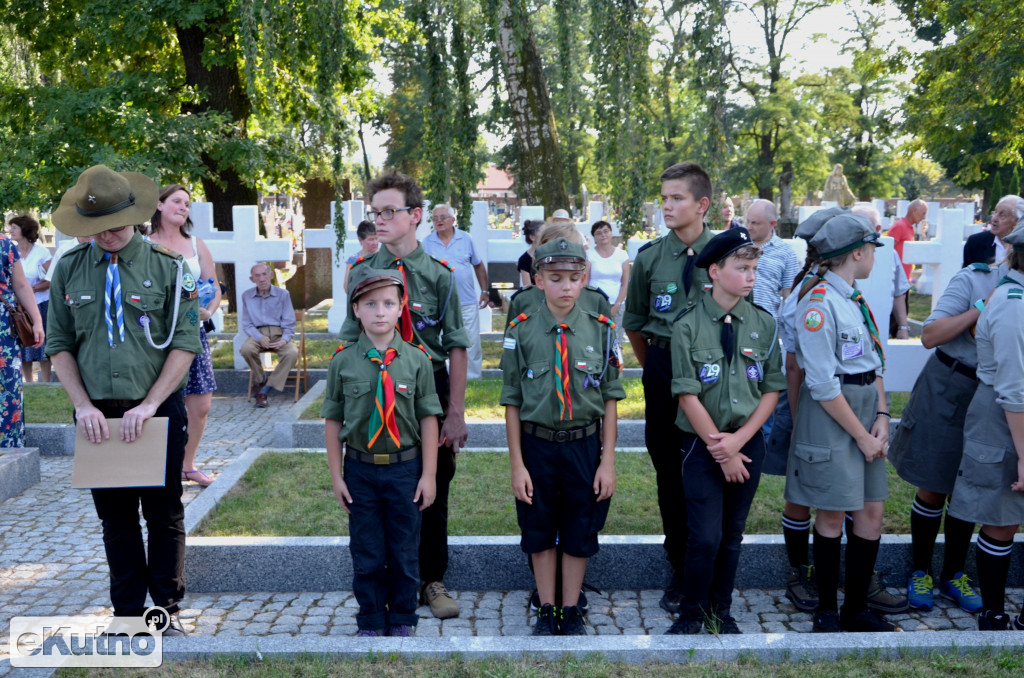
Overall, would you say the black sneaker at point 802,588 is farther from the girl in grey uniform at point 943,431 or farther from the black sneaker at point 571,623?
the black sneaker at point 571,623

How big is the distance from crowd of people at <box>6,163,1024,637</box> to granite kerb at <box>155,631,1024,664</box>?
Result: 0.34m

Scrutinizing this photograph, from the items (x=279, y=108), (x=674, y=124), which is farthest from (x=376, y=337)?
(x=674, y=124)

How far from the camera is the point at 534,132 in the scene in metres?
12.5

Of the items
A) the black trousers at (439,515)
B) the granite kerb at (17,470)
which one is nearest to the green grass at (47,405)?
the granite kerb at (17,470)

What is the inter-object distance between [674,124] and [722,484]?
2773 cm

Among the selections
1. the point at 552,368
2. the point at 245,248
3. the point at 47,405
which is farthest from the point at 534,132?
the point at 552,368

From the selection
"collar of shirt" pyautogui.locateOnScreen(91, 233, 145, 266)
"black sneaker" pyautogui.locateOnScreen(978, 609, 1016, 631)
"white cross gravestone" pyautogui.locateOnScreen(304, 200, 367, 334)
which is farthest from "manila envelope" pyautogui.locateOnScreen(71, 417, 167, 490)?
"white cross gravestone" pyautogui.locateOnScreen(304, 200, 367, 334)

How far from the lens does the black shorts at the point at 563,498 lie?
14.2 feet

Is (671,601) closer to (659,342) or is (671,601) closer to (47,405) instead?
(659,342)

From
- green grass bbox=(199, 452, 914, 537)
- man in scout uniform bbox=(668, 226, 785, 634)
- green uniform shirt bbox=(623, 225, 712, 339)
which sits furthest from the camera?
green grass bbox=(199, 452, 914, 537)

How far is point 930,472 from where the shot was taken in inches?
186

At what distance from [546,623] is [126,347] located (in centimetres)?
237

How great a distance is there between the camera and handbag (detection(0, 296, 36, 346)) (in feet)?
20.5

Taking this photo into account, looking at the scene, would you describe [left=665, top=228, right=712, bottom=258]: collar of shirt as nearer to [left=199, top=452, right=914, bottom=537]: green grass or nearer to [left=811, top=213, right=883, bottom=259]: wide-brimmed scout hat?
[left=811, top=213, right=883, bottom=259]: wide-brimmed scout hat
